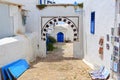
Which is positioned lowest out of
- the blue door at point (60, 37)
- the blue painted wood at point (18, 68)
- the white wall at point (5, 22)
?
the blue painted wood at point (18, 68)

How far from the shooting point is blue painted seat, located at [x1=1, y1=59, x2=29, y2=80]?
830 centimetres

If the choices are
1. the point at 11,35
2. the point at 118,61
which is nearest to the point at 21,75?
the point at 11,35

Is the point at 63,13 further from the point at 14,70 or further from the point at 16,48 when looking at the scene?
the point at 14,70

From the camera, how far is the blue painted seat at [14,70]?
8.30 metres

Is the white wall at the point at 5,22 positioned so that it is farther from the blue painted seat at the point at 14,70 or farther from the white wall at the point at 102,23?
the white wall at the point at 102,23

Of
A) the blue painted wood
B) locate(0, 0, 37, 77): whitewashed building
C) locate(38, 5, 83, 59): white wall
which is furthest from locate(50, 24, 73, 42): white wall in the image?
the blue painted wood

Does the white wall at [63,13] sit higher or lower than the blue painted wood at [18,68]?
higher

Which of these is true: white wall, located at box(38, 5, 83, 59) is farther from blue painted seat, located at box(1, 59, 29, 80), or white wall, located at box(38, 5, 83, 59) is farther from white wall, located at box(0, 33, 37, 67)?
blue painted seat, located at box(1, 59, 29, 80)

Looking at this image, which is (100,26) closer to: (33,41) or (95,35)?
(95,35)

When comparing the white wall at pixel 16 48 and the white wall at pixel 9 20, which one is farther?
the white wall at pixel 9 20

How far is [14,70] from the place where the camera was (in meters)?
8.90

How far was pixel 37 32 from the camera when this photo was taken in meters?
14.4

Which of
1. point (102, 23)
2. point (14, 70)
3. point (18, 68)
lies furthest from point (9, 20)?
point (102, 23)

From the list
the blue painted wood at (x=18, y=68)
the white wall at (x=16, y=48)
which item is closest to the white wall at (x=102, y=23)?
the blue painted wood at (x=18, y=68)
